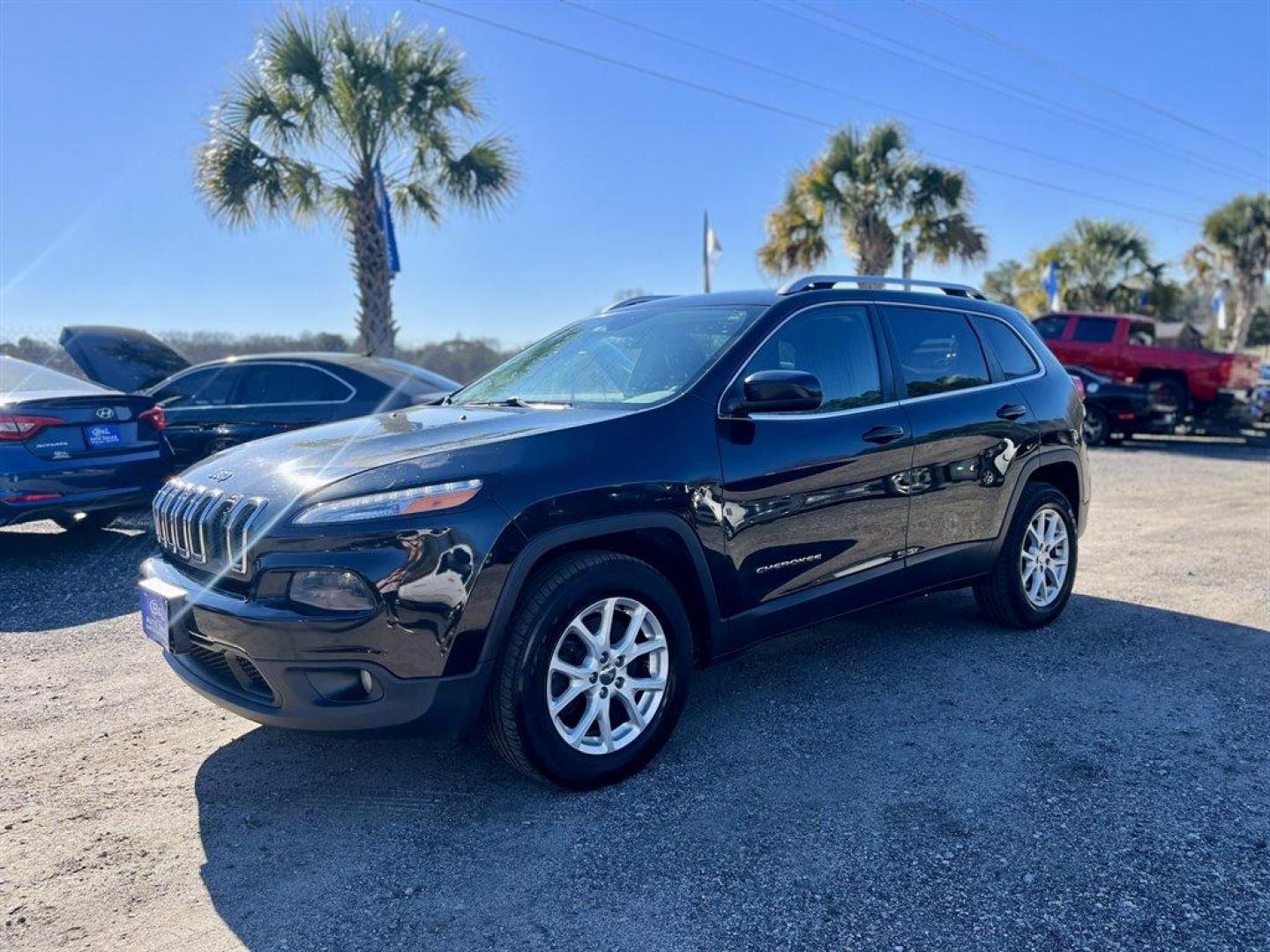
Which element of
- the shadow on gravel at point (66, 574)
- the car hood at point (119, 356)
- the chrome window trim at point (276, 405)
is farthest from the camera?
the car hood at point (119, 356)

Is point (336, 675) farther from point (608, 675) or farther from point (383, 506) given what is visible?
point (608, 675)

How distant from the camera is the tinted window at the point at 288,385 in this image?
8148 mm

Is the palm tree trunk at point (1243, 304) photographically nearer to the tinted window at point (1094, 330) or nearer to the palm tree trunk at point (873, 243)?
the palm tree trunk at point (873, 243)

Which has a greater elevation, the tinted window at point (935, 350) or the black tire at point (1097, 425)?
the tinted window at point (935, 350)

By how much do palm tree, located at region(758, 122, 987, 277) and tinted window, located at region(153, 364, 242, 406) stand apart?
13893mm

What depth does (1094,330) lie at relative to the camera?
16.3 m

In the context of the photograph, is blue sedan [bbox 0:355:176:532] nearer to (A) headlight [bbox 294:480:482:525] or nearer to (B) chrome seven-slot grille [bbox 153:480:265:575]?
(B) chrome seven-slot grille [bbox 153:480:265:575]

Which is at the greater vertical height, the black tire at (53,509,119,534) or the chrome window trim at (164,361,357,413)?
the chrome window trim at (164,361,357,413)

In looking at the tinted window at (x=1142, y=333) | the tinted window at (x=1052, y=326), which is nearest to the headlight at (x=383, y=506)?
the tinted window at (x=1052, y=326)

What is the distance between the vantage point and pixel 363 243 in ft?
47.2

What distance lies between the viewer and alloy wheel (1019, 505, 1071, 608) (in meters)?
5.01

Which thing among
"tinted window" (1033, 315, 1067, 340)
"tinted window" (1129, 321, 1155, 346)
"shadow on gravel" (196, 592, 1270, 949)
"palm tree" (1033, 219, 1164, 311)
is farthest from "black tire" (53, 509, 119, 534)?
"palm tree" (1033, 219, 1164, 311)

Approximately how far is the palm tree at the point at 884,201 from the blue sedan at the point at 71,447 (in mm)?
15158

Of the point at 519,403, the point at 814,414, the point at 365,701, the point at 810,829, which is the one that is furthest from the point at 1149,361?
the point at 365,701
